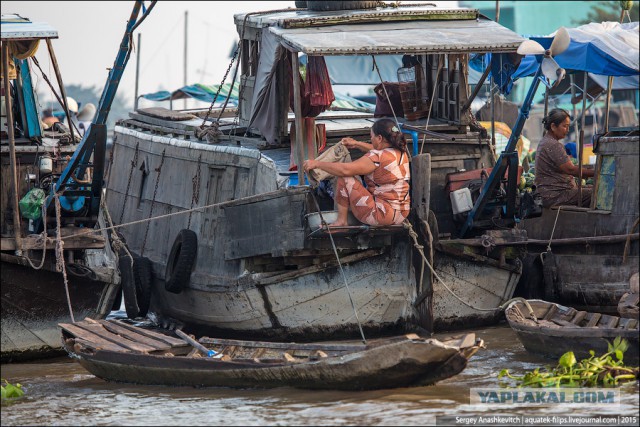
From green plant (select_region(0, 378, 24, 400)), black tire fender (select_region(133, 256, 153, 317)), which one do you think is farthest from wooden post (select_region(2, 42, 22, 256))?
black tire fender (select_region(133, 256, 153, 317))

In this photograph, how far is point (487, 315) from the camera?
13094mm

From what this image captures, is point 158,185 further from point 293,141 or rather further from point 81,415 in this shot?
point 81,415

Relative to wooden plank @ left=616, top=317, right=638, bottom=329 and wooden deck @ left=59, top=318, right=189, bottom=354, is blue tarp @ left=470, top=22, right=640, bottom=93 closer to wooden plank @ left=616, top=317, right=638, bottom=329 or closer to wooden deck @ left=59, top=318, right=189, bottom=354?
wooden plank @ left=616, top=317, right=638, bottom=329

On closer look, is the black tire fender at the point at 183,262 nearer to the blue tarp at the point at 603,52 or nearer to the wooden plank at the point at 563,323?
the blue tarp at the point at 603,52

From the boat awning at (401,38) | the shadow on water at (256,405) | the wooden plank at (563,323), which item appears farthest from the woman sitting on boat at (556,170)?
the shadow on water at (256,405)

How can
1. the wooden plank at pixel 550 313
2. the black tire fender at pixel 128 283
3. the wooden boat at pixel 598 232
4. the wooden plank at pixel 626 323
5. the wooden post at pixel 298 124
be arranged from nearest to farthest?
1. the wooden plank at pixel 626 323
2. the wooden post at pixel 298 124
3. the wooden plank at pixel 550 313
4. the wooden boat at pixel 598 232
5. the black tire fender at pixel 128 283

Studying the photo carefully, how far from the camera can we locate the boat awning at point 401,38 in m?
11.7

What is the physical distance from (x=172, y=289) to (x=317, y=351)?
11.9ft

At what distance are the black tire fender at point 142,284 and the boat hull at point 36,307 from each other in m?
1.55

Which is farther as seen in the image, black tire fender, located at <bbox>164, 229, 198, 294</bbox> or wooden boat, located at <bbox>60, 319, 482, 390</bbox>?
black tire fender, located at <bbox>164, 229, 198, 294</bbox>

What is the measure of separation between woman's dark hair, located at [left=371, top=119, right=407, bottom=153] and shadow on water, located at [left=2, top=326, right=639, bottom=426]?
2.23 m

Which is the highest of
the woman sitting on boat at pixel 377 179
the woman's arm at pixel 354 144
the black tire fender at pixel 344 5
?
the black tire fender at pixel 344 5

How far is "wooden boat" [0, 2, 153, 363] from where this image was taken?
1198 cm

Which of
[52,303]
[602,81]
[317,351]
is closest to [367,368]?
Answer: [317,351]
